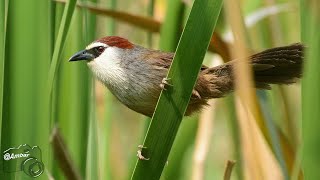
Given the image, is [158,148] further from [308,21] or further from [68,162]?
[308,21]

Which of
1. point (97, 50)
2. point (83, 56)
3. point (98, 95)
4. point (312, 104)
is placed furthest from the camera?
point (98, 95)

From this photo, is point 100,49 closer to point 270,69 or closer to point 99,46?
point 99,46

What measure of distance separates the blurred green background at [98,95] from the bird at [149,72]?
0.15 feet

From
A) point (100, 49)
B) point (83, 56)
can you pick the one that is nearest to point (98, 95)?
point (100, 49)

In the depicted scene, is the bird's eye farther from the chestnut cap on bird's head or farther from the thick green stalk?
the thick green stalk

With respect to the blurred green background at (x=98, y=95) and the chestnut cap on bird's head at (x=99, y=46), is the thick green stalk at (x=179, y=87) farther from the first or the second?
the chestnut cap on bird's head at (x=99, y=46)

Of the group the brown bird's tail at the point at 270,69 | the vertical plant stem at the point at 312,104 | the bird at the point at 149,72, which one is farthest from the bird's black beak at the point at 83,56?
the vertical plant stem at the point at 312,104

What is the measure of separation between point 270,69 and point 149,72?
1.07 ft

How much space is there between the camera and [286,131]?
6.04ft

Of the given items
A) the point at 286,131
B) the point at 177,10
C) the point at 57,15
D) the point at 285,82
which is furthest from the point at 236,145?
the point at 57,15

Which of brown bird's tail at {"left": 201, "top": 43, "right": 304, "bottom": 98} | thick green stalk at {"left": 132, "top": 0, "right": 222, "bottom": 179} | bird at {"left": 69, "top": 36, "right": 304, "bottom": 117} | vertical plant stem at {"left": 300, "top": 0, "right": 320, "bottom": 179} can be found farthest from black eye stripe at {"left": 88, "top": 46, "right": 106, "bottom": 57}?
vertical plant stem at {"left": 300, "top": 0, "right": 320, "bottom": 179}

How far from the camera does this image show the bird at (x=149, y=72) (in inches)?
62.5

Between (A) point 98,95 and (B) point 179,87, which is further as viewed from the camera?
(A) point 98,95

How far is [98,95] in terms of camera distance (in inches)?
101
